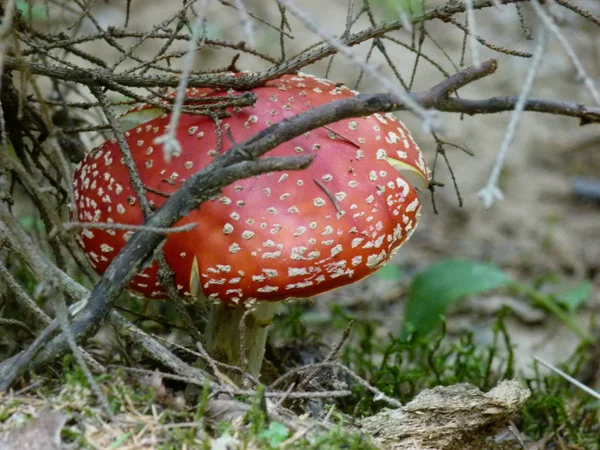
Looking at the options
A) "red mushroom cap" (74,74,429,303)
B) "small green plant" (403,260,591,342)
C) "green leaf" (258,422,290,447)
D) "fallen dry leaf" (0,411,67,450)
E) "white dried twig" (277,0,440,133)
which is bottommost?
"small green plant" (403,260,591,342)

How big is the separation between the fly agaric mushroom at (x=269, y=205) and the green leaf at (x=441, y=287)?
1441 mm

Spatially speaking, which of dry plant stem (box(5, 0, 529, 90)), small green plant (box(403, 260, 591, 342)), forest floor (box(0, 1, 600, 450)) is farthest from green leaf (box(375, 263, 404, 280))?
dry plant stem (box(5, 0, 529, 90))

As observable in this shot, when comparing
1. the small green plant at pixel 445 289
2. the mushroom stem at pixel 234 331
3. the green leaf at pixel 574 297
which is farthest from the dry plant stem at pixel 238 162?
the green leaf at pixel 574 297

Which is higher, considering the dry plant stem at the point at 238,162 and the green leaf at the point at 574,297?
the dry plant stem at the point at 238,162

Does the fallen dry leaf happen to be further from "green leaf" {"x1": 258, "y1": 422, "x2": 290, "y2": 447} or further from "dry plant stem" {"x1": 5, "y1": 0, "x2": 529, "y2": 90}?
"dry plant stem" {"x1": 5, "y1": 0, "x2": 529, "y2": 90}

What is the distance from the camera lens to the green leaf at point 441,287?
3816 mm

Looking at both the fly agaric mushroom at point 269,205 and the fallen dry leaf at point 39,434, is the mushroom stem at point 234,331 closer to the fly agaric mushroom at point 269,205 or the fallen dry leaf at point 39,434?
the fly agaric mushroom at point 269,205

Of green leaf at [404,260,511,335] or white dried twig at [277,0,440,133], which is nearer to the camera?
white dried twig at [277,0,440,133]

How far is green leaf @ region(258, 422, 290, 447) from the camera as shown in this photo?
1.74 m

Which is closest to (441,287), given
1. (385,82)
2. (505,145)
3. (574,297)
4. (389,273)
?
(389,273)

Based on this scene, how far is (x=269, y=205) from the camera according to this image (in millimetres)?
2135

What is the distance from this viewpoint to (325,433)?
1.83 metres

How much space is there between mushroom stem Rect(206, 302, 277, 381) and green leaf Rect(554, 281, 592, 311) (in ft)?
7.31

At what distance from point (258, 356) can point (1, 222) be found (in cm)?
113
